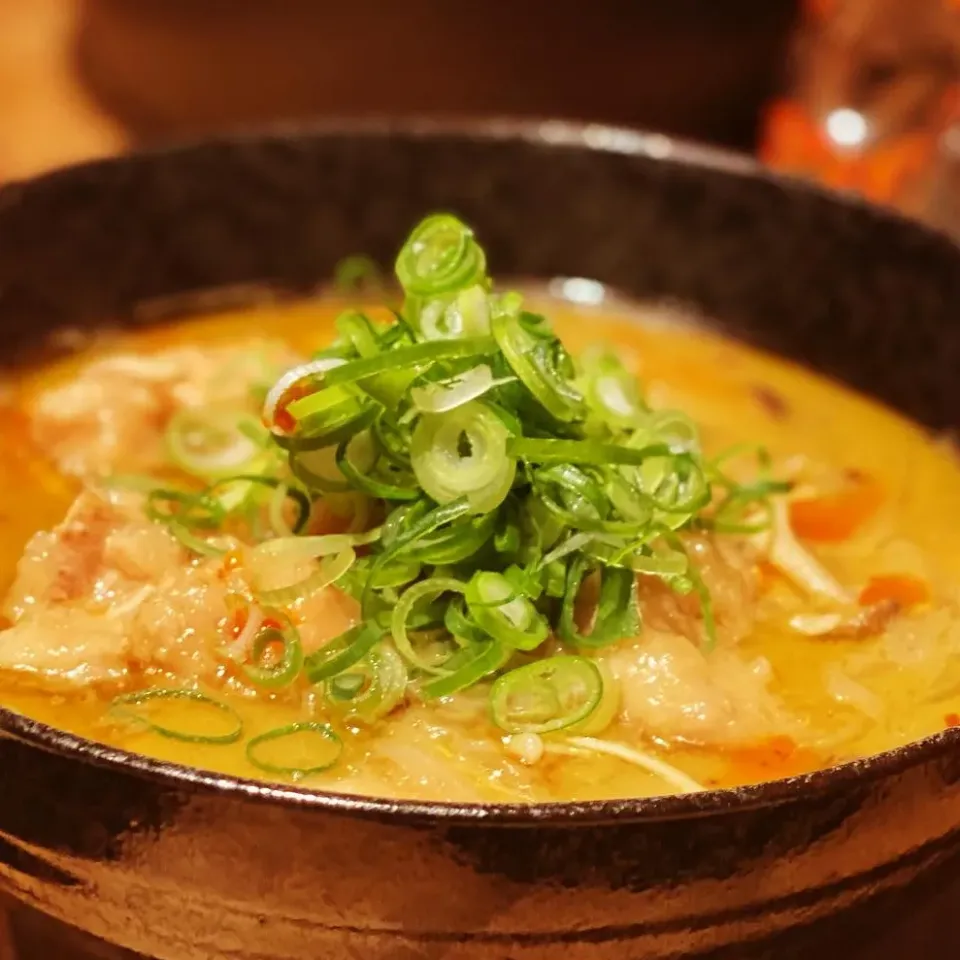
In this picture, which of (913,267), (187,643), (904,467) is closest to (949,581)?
(904,467)

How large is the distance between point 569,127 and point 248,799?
177cm

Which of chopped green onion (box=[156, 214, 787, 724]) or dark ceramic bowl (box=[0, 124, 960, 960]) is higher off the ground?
chopped green onion (box=[156, 214, 787, 724])

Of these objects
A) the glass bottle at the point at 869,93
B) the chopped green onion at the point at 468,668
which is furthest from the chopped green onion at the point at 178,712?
the glass bottle at the point at 869,93

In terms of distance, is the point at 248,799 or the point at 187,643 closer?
the point at 248,799

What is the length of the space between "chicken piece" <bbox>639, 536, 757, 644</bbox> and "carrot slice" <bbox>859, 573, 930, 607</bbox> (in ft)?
0.58

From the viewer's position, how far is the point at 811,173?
10.1 feet

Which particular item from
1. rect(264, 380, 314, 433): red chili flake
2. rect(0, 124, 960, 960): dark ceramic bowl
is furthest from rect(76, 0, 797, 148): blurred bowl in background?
rect(0, 124, 960, 960): dark ceramic bowl

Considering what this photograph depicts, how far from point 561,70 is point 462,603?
6.38 feet

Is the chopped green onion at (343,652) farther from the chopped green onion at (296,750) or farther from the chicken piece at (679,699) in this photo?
the chicken piece at (679,699)

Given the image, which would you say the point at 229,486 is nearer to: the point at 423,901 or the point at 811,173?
the point at 423,901

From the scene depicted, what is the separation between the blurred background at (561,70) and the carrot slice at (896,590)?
1163 millimetres

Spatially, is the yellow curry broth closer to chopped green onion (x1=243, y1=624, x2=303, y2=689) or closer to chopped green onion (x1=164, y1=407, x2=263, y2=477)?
chopped green onion (x1=243, y1=624, x2=303, y2=689)

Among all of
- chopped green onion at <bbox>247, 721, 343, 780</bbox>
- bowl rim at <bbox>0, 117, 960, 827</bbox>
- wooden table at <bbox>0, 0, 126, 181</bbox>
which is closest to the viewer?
bowl rim at <bbox>0, 117, 960, 827</bbox>

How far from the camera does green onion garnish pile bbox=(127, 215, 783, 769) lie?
1.43 metres
